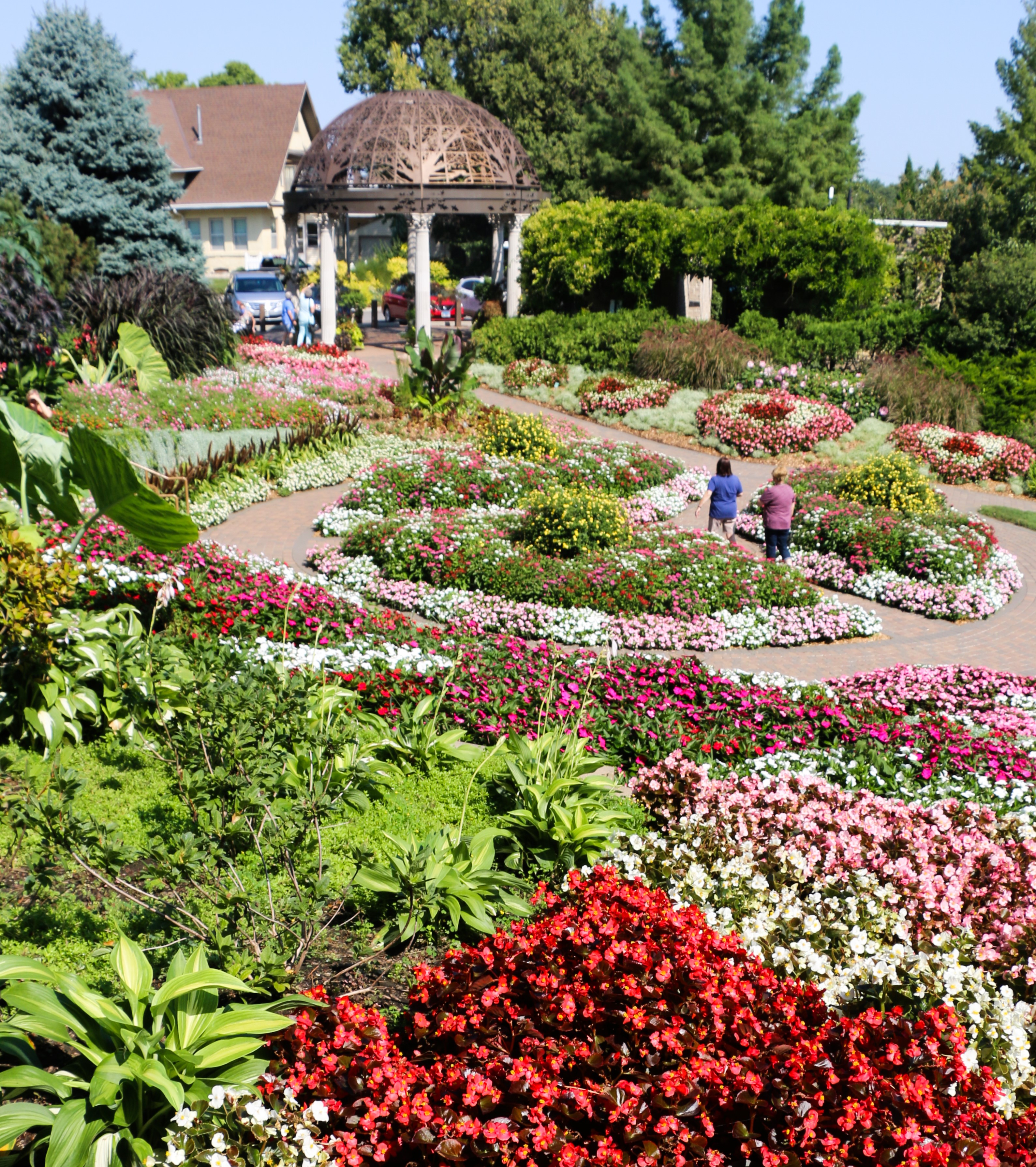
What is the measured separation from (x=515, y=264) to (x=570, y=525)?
60.8ft

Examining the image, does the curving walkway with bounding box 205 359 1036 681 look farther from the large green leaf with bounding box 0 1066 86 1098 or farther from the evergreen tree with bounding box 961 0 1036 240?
the evergreen tree with bounding box 961 0 1036 240

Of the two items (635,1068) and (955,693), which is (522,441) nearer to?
(955,693)

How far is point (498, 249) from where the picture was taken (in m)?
32.0

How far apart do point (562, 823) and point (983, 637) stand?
6.36m

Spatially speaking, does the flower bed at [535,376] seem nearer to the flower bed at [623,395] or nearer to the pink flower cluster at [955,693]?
the flower bed at [623,395]

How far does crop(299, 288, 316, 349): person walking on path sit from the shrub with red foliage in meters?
23.3

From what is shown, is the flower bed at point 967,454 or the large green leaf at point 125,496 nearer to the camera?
the large green leaf at point 125,496

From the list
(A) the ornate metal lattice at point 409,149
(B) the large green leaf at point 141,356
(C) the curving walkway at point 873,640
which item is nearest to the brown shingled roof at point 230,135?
(A) the ornate metal lattice at point 409,149

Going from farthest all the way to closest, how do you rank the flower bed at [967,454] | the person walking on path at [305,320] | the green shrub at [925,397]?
1. the person walking on path at [305,320]
2. the green shrub at [925,397]
3. the flower bed at [967,454]

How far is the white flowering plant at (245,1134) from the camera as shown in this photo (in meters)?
2.96

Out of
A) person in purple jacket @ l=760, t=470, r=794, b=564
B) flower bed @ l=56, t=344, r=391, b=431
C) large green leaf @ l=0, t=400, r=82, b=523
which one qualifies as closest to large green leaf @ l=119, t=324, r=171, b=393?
flower bed @ l=56, t=344, r=391, b=431

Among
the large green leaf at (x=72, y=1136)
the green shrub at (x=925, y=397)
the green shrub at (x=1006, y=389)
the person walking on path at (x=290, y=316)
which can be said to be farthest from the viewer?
the person walking on path at (x=290, y=316)

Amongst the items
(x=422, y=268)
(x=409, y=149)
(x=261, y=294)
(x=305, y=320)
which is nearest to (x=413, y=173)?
(x=409, y=149)

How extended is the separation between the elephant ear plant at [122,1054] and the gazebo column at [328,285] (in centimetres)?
2329
